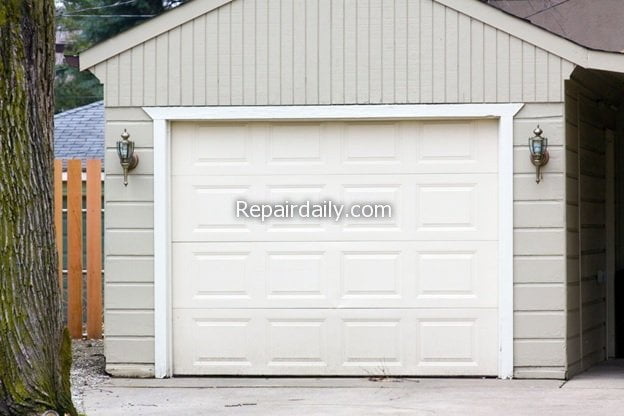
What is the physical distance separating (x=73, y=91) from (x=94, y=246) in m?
19.1

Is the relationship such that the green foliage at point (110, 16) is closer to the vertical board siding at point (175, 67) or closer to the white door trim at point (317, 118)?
the vertical board siding at point (175, 67)

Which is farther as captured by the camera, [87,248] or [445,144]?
[87,248]

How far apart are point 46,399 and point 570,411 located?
3.63m

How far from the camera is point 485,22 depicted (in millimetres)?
9906

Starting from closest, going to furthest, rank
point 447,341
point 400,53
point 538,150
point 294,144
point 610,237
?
point 538,150 → point 400,53 → point 447,341 → point 294,144 → point 610,237

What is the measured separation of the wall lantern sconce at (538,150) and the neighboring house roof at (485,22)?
0.63 m

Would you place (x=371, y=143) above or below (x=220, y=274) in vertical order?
above

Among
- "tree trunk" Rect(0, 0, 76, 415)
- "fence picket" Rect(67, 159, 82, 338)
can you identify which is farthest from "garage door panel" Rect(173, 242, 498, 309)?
"tree trunk" Rect(0, 0, 76, 415)

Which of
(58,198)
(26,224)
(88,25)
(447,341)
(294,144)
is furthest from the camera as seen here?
(88,25)

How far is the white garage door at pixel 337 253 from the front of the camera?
10133 mm

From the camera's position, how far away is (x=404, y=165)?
1020cm

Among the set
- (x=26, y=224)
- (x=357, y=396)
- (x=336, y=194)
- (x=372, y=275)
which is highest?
(x=336, y=194)

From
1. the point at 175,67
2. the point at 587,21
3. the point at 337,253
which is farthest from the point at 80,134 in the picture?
the point at 337,253

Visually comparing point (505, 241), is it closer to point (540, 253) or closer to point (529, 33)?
point (540, 253)
